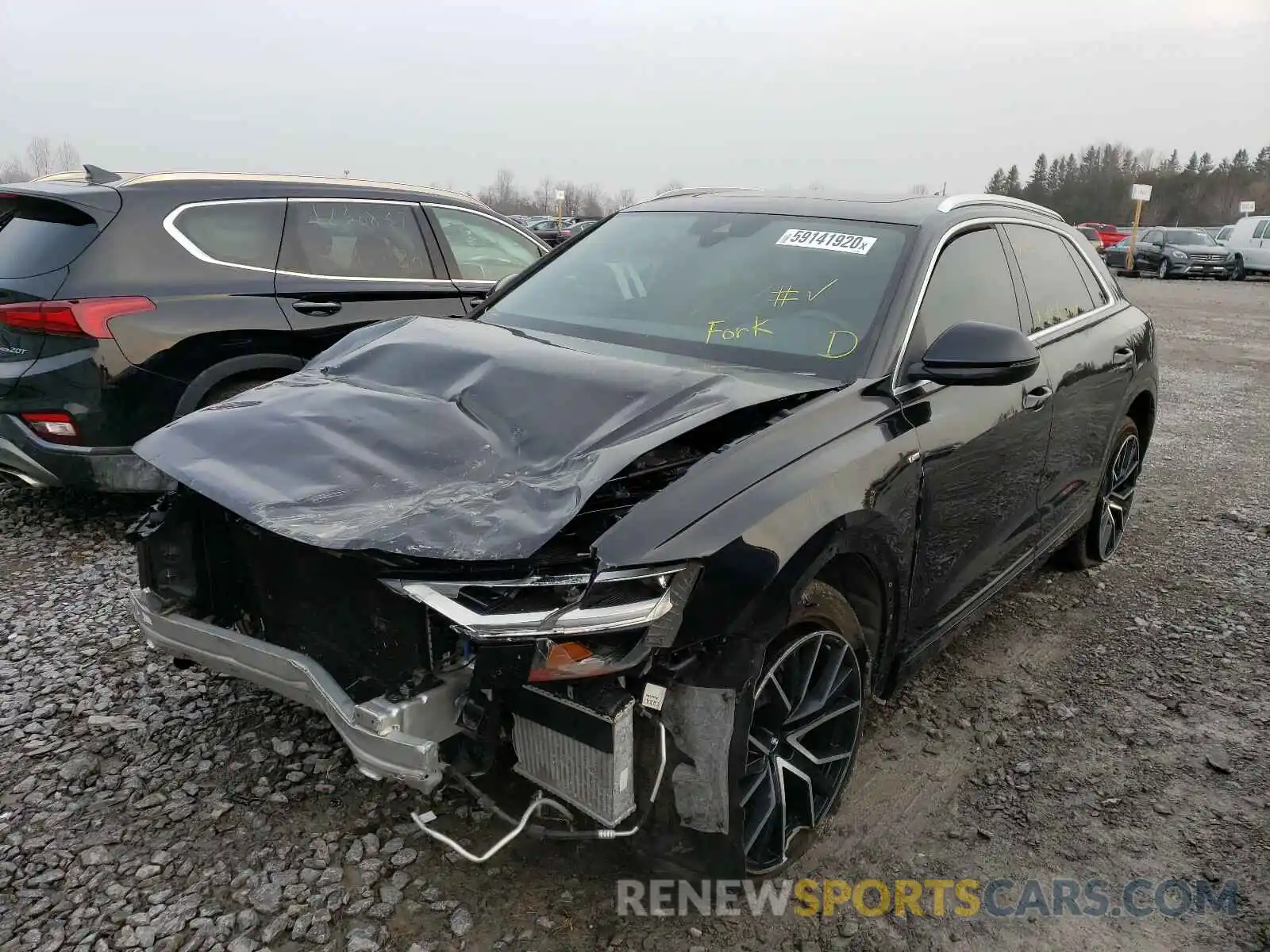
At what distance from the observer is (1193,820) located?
2.83m

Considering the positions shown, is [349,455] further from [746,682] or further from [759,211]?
[759,211]

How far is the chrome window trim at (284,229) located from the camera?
4629 mm

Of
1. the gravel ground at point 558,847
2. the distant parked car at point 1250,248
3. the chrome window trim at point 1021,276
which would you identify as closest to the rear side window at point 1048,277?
the chrome window trim at point 1021,276

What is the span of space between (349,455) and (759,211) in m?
1.93

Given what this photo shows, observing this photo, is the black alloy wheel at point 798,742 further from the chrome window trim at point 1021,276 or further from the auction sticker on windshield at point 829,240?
the auction sticker on windshield at point 829,240

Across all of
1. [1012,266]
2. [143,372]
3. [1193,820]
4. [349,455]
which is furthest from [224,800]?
[1012,266]

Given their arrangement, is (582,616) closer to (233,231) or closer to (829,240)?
(829,240)

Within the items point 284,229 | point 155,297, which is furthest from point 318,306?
point 155,297

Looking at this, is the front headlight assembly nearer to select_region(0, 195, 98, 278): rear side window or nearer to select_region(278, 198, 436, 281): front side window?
select_region(0, 195, 98, 278): rear side window

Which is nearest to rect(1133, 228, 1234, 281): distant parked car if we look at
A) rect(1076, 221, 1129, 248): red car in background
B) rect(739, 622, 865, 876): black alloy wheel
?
rect(1076, 221, 1129, 248): red car in background

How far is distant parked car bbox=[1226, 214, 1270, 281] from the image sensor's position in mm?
27391

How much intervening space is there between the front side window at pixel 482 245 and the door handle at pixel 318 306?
3.11 feet

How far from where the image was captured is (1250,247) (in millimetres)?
27750

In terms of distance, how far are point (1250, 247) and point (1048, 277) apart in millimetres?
29808
